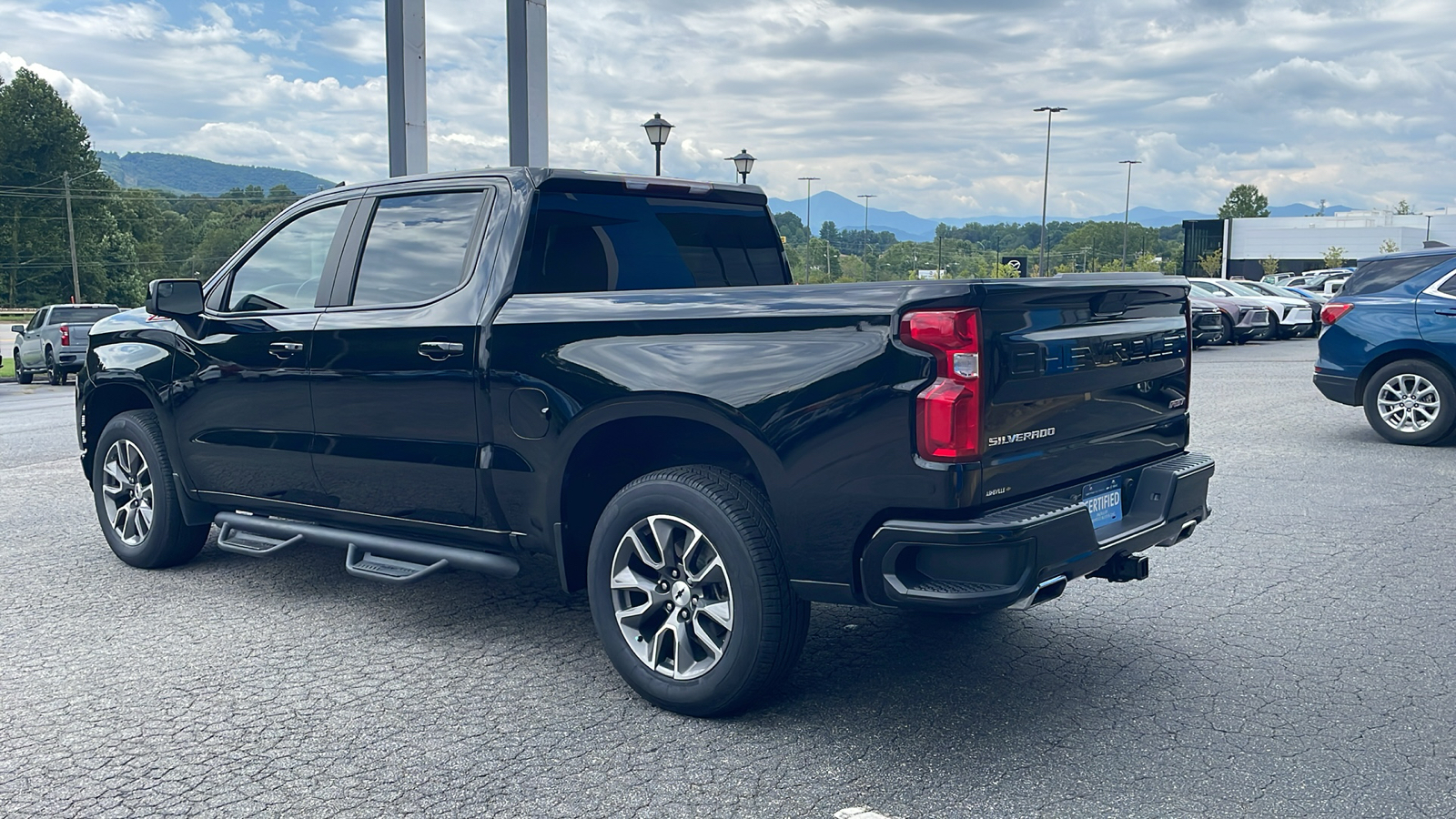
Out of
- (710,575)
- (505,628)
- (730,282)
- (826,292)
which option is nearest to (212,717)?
(505,628)

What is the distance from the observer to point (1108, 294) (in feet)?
13.5

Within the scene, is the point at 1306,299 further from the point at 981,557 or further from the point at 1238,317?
the point at 981,557

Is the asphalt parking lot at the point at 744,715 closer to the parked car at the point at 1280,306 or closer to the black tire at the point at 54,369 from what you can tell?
the black tire at the point at 54,369

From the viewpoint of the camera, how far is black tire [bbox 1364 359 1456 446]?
1009 centimetres

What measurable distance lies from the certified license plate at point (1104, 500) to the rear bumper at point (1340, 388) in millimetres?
7535

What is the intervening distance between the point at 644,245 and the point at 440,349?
1.04 meters

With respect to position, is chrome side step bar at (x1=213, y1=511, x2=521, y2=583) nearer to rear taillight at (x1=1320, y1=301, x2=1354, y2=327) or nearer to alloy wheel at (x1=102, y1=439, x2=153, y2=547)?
alloy wheel at (x1=102, y1=439, x2=153, y2=547)

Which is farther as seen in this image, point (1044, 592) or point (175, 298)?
point (175, 298)

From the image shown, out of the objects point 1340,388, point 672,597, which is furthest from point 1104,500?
point 1340,388

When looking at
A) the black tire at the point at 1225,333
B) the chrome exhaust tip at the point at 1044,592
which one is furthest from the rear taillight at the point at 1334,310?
the black tire at the point at 1225,333

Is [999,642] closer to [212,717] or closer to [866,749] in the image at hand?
[866,749]

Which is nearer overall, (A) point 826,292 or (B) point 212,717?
(A) point 826,292

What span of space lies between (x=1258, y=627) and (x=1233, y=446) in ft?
19.2

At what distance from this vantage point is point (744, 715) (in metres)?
4.01
